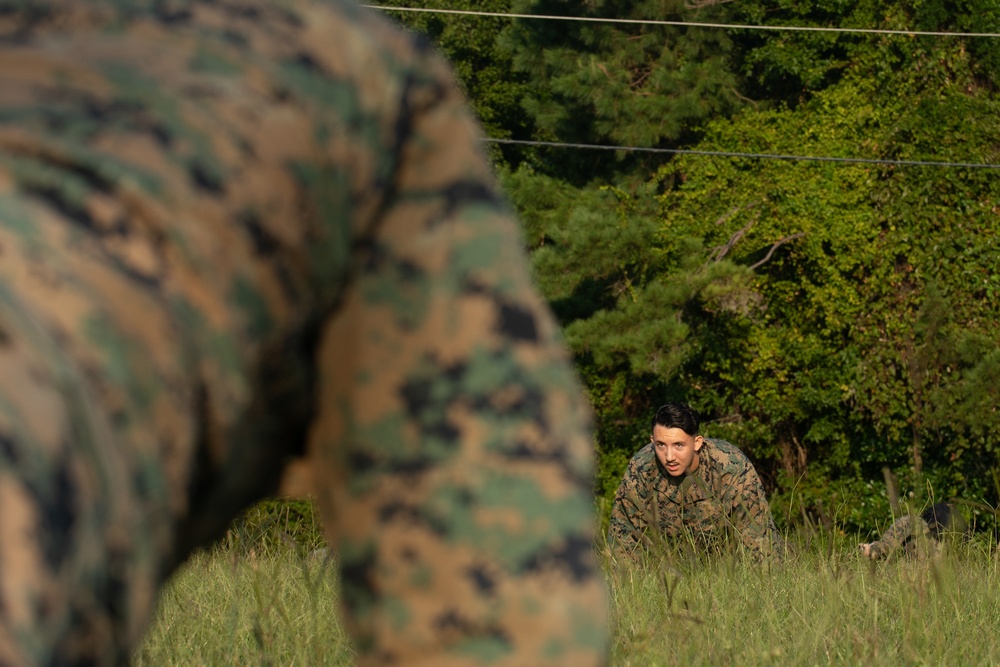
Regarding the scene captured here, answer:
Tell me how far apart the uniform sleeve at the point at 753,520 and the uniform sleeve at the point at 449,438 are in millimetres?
2793

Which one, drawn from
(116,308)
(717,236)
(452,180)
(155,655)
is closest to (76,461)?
(116,308)

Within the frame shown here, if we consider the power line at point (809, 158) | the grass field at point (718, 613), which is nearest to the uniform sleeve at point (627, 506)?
the grass field at point (718, 613)

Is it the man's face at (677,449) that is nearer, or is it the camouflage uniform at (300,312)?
the camouflage uniform at (300,312)

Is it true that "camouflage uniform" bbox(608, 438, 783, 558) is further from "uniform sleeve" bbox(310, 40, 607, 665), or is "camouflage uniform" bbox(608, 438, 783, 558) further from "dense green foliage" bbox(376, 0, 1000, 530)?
"dense green foliage" bbox(376, 0, 1000, 530)

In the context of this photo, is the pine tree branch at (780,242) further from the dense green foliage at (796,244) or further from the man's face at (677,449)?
the man's face at (677,449)

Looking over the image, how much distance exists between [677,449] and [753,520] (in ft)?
6.24

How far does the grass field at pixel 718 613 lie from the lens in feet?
8.79

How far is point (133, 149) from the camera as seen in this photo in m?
0.72

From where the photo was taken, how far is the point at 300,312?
80cm

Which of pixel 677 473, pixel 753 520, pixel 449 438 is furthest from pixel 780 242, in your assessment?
pixel 449 438

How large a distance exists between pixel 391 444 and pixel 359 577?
9cm

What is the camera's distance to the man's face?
6.19 meters

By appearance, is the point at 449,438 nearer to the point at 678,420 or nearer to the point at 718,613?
the point at 718,613

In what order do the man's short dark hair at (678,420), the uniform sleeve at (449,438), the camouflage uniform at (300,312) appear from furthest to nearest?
the man's short dark hair at (678,420)
the uniform sleeve at (449,438)
the camouflage uniform at (300,312)
